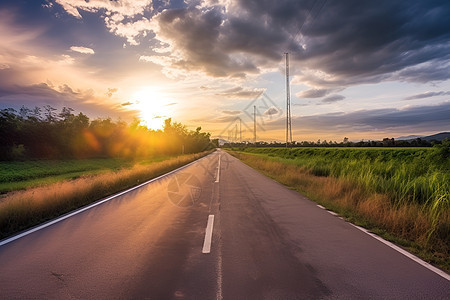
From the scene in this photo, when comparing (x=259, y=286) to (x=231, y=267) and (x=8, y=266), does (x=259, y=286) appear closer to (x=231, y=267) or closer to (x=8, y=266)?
(x=231, y=267)

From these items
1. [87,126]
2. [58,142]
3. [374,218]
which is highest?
[87,126]

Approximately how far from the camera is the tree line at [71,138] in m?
35.2

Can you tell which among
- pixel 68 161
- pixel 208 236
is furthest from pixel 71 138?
pixel 208 236

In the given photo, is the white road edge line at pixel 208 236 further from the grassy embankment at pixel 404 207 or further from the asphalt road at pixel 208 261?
the grassy embankment at pixel 404 207

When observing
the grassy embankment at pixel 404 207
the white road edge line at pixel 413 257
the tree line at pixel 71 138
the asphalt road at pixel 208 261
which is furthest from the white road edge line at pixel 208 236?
the tree line at pixel 71 138

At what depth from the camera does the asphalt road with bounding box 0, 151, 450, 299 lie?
3.12m

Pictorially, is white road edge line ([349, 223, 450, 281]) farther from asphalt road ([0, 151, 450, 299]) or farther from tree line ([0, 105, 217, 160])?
tree line ([0, 105, 217, 160])

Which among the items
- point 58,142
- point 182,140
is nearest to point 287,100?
point 58,142

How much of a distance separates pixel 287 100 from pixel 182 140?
A: 59524mm

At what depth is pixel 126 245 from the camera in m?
4.75

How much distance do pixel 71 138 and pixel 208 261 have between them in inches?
1886

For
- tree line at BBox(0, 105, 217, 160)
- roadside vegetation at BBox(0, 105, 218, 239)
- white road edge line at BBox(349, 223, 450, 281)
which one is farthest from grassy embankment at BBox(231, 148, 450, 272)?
tree line at BBox(0, 105, 217, 160)

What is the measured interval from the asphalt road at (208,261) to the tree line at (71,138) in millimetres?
36754

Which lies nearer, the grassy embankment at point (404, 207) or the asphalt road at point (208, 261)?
the asphalt road at point (208, 261)
